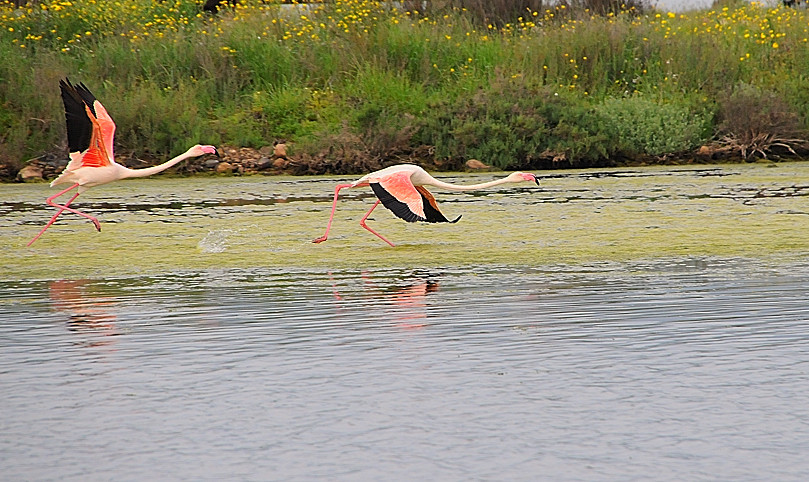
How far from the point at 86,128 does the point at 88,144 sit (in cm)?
18

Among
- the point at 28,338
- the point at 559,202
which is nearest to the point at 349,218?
the point at 559,202

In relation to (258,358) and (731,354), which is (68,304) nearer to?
(258,358)

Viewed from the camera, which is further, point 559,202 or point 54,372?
point 559,202

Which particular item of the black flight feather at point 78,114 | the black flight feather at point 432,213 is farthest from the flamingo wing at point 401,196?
the black flight feather at point 78,114

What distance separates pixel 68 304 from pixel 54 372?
1.81 m

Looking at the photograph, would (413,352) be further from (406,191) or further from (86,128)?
(86,128)

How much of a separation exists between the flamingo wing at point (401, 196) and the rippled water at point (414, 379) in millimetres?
796

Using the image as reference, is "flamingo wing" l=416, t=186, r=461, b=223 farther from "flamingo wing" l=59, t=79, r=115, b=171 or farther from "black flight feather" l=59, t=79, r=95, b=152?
"black flight feather" l=59, t=79, r=95, b=152

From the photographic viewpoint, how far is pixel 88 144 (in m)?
9.96

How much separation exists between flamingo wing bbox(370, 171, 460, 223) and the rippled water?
2.61ft

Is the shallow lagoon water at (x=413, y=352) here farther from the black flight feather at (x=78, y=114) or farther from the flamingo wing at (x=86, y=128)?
the black flight feather at (x=78, y=114)

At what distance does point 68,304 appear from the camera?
6797 millimetres

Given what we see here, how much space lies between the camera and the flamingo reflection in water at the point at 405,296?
20.0 ft

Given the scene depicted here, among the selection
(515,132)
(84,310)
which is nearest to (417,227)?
(84,310)
